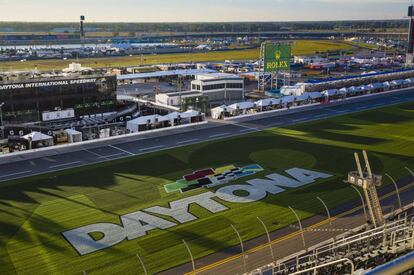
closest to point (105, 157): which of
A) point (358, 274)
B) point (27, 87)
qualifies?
point (27, 87)

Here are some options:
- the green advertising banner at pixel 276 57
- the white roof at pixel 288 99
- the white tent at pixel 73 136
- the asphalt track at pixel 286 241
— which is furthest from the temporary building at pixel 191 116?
the asphalt track at pixel 286 241

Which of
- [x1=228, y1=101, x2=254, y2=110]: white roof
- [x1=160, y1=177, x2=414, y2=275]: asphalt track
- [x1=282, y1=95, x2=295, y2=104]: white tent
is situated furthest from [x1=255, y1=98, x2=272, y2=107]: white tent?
[x1=160, y1=177, x2=414, y2=275]: asphalt track

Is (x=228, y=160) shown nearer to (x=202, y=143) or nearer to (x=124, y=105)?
(x=202, y=143)

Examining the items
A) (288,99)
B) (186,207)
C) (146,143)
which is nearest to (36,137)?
(146,143)

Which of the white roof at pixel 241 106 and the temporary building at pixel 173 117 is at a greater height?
the white roof at pixel 241 106

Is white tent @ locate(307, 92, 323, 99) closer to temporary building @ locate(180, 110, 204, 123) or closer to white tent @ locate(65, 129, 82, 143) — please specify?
temporary building @ locate(180, 110, 204, 123)

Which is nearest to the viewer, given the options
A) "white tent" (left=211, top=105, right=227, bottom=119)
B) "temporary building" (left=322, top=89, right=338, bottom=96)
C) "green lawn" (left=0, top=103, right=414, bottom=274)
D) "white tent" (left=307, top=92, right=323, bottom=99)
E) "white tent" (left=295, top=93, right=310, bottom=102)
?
"green lawn" (left=0, top=103, right=414, bottom=274)

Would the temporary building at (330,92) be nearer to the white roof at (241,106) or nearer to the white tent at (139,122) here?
the white roof at (241,106)
